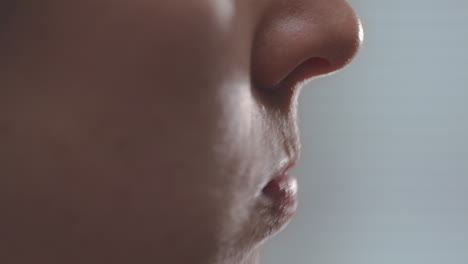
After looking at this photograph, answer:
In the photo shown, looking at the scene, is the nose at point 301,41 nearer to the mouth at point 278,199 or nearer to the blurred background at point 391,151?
the mouth at point 278,199

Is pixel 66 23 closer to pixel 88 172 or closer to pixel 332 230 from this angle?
pixel 88 172

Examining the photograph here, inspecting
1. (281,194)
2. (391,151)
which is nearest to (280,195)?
(281,194)

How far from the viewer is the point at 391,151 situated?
100 cm

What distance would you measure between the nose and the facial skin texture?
0.02m

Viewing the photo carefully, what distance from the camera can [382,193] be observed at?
1.02 meters

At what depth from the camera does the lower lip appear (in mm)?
323

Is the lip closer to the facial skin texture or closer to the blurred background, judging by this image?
the facial skin texture

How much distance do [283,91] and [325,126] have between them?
2.31 ft

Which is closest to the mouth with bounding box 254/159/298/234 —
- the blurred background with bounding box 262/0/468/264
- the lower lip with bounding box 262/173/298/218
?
the lower lip with bounding box 262/173/298/218

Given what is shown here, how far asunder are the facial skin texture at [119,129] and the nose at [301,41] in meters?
0.02

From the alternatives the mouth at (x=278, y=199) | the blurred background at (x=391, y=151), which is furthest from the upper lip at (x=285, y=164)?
the blurred background at (x=391, y=151)

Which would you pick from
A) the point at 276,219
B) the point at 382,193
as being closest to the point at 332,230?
the point at 382,193

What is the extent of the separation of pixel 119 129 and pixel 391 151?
2.58 feet

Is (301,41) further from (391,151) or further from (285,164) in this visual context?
(391,151)
